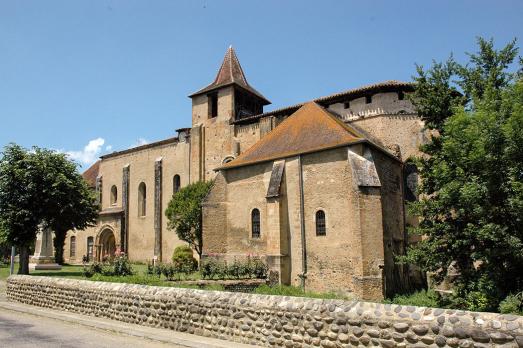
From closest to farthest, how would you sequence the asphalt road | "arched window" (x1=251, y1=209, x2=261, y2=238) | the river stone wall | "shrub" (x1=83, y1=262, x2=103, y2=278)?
the river stone wall
the asphalt road
"shrub" (x1=83, y1=262, x2=103, y2=278)
"arched window" (x1=251, y1=209, x2=261, y2=238)

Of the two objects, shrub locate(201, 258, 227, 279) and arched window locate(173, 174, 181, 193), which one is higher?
arched window locate(173, 174, 181, 193)

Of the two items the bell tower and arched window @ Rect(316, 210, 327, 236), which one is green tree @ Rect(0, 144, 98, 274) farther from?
arched window @ Rect(316, 210, 327, 236)

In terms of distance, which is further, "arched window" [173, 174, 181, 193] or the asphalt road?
"arched window" [173, 174, 181, 193]

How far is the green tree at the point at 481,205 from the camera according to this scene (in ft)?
36.6

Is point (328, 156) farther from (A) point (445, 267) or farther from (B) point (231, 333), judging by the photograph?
(B) point (231, 333)

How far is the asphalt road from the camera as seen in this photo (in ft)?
27.8

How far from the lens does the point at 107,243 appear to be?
129 ft

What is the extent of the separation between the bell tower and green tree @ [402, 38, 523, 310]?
756 inches

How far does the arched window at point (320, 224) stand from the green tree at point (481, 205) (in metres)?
6.43

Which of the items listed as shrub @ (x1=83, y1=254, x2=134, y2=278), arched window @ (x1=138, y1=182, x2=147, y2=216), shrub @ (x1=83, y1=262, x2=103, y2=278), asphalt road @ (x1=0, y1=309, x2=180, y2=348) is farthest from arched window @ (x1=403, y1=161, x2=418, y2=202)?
arched window @ (x1=138, y1=182, x2=147, y2=216)

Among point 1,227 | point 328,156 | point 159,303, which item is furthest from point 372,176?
point 1,227

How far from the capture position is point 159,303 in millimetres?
9906

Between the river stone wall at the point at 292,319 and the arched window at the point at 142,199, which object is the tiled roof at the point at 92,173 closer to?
the arched window at the point at 142,199

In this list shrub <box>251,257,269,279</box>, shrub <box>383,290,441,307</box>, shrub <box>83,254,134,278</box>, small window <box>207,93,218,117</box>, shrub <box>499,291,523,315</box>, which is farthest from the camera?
small window <box>207,93,218,117</box>
